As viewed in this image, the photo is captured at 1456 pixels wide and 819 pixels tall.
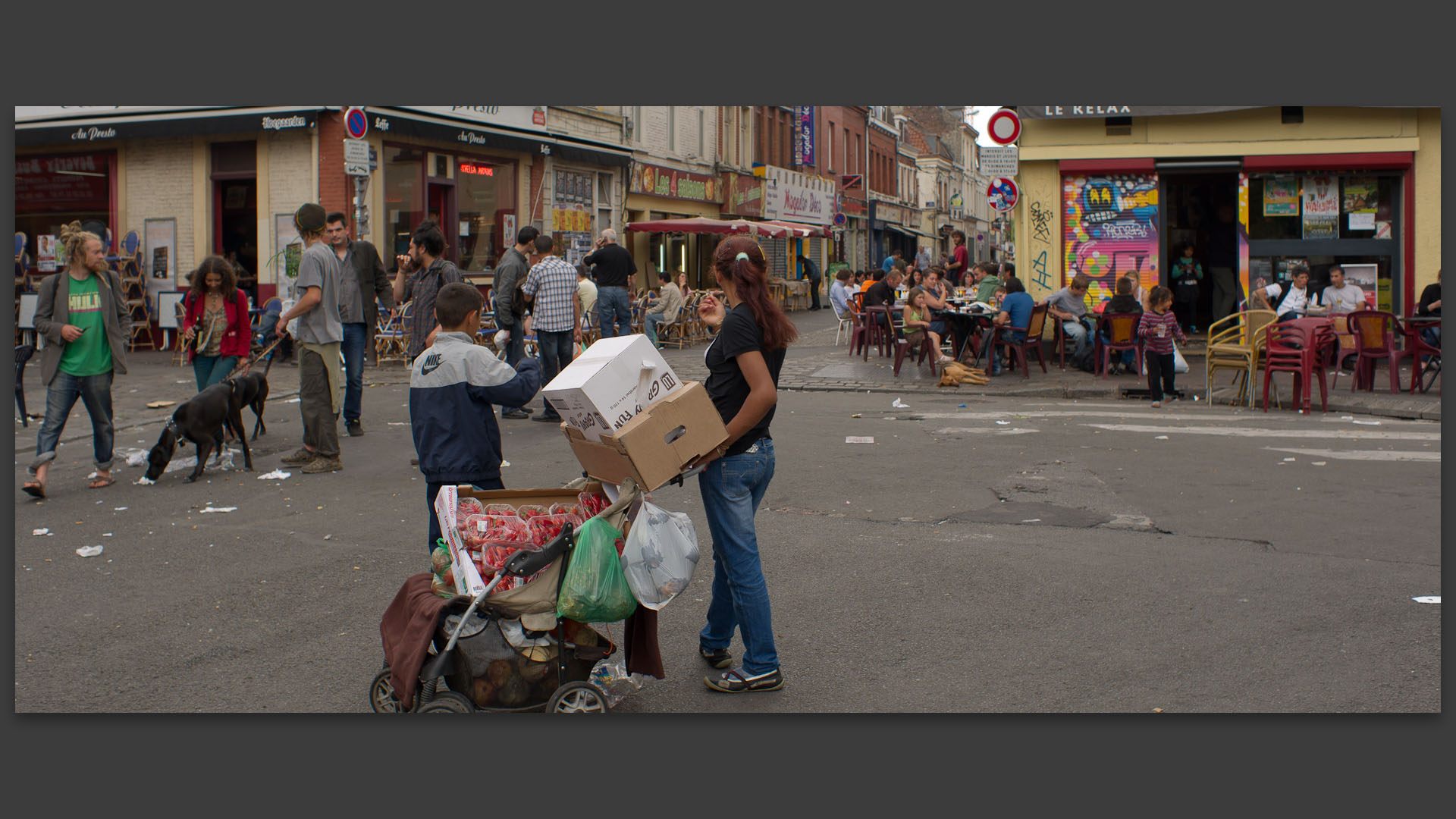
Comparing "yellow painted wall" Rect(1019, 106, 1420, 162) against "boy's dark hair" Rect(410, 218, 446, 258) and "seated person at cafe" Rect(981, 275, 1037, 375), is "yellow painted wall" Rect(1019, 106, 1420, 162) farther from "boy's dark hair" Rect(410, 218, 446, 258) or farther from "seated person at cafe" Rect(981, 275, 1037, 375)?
"boy's dark hair" Rect(410, 218, 446, 258)

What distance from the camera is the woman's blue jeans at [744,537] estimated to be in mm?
4562

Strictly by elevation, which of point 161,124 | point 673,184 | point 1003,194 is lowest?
point 1003,194

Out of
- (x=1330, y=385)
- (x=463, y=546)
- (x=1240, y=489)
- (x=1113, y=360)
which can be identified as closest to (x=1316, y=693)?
(x=463, y=546)

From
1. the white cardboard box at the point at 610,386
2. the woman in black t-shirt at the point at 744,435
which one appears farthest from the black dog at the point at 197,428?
the woman in black t-shirt at the point at 744,435

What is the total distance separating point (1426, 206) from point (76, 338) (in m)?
18.4

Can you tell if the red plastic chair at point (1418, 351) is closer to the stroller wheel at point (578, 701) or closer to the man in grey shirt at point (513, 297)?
the man in grey shirt at point (513, 297)

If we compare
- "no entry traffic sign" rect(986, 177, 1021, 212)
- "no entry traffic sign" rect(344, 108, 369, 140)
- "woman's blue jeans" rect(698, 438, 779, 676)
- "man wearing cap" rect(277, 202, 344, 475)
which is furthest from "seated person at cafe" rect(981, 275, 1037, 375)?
"woman's blue jeans" rect(698, 438, 779, 676)

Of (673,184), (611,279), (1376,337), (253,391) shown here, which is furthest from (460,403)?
(673,184)

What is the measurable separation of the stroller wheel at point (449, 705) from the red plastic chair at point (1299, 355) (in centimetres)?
1125

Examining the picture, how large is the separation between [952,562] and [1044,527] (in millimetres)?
1153

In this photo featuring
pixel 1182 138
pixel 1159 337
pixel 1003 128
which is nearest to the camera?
pixel 1159 337

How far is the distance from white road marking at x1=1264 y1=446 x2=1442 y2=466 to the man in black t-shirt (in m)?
7.22

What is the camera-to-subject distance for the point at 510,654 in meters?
4.22

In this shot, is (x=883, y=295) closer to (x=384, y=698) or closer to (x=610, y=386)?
(x=610, y=386)
